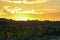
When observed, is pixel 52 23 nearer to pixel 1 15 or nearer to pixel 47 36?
pixel 47 36

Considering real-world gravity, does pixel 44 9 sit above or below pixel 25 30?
above

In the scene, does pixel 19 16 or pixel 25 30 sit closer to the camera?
pixel 25 30

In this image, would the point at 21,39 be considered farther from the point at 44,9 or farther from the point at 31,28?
the point at 44,9

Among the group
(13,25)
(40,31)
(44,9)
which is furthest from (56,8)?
(13,25)

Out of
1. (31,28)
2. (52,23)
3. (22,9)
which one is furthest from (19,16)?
(52,23)

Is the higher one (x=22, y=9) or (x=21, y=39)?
(x=22, y=9)

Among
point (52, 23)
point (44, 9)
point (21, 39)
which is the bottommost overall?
point (21, 39)
